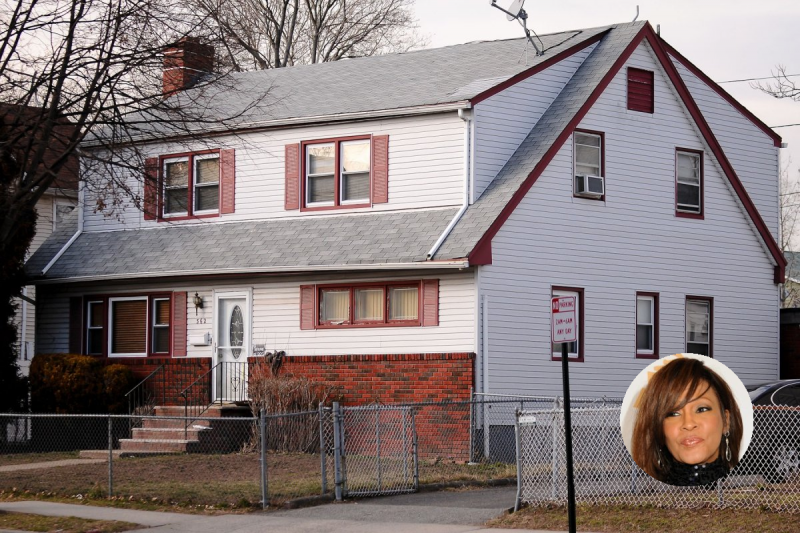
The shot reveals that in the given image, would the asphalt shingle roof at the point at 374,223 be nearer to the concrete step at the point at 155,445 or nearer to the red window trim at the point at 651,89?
the red window trim at the point at 651,89

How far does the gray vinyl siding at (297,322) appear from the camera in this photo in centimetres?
2197

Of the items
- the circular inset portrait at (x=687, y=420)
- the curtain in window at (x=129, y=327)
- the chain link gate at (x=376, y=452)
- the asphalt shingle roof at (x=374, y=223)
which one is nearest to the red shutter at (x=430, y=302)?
the asphalt shingle roof at (x=374, y=223)

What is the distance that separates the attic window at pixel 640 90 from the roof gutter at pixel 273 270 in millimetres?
6223

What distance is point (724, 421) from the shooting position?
42.4 feet

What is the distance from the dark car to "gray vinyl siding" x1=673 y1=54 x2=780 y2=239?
9825mm

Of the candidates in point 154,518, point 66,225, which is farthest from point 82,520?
point 66,225

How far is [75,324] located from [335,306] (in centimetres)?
666

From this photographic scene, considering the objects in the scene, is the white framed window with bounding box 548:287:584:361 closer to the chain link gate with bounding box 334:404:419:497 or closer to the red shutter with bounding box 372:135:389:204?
the chain link gate with bounding box 334:404:419:497

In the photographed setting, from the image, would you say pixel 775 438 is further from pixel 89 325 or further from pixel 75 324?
pixel 75 324

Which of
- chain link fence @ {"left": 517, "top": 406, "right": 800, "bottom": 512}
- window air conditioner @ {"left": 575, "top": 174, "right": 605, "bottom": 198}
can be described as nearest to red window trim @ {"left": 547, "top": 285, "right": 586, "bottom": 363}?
window air conditioner @ {"left": 575, "top": 174, "right": 605, "bottom": 198}

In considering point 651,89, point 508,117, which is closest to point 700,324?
point 651,89

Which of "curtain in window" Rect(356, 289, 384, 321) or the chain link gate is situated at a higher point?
"curtain in window" Rect(356, 289, 384, 321)

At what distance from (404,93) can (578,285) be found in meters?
5.19

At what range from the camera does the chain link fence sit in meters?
13.7
